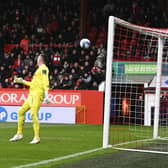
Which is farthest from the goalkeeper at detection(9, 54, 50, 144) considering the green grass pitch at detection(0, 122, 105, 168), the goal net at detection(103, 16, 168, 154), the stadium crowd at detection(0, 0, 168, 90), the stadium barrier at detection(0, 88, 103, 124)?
the stadium crowd at detection(0, 0, 168, 90)

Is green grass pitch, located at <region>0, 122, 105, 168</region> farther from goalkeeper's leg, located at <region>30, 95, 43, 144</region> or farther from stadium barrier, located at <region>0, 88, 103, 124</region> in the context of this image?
stadium barrier, located at <region>0, 88, 103, 124</region>

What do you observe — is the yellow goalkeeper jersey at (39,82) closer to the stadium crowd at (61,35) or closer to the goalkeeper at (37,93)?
the goalkeeper at (37,93)

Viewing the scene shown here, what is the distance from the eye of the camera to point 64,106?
920 inches

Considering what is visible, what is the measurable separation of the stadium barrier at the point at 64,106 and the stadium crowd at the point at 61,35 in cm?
98

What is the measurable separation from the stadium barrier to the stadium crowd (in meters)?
0.98

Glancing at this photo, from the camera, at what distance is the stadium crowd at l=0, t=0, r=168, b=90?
25750 millimetres

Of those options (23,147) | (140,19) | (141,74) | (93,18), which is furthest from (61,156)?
(93,18)

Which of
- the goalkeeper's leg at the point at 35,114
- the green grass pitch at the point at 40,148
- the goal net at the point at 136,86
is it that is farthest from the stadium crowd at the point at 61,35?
the goalkeeper's leg at the point at 35,114

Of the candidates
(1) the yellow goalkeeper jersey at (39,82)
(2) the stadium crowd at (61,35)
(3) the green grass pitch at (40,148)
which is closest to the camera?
(3) the green grass pitch at (40,148)

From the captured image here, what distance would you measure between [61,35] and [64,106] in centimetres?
770

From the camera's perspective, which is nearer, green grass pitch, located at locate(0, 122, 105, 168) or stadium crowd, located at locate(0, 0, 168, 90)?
green grass pitch, located at locate(0, 122, 105, 168)

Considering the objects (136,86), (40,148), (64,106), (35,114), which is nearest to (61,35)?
(136,86)

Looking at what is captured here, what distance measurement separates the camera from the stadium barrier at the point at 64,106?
22906 mm

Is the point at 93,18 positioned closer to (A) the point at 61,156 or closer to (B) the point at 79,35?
(B) the point at 79,35
